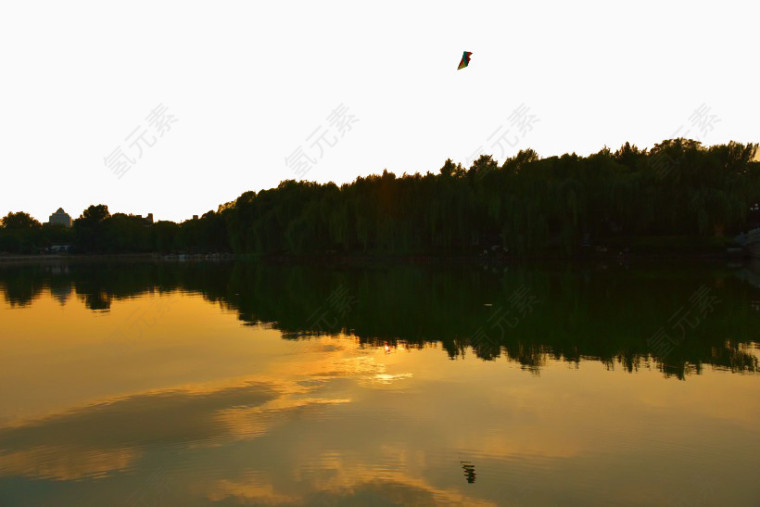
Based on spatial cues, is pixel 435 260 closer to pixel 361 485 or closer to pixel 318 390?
pixel 318 390

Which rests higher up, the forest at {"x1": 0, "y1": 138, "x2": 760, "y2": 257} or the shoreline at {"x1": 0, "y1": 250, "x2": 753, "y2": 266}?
the forest at {"x1": 0, "y1": 138, "x2": 760, "y2": 257}

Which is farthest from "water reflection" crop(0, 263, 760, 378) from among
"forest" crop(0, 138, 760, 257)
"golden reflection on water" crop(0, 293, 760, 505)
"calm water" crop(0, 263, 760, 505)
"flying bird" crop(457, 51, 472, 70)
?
"forest" crop(0, 138, 760, 257)

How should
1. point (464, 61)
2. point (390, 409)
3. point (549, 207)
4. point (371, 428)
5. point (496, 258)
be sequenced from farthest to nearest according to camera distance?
point (496, 258) → point (549, 207) → point (464, 61) → point (390, 409) → point (371, 428)

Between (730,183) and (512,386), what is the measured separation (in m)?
43.4

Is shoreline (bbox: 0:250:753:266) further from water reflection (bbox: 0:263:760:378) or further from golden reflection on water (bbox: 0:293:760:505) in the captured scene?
golden reflection on water (bbox: 0:293:760:505)

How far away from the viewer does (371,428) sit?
7316mm

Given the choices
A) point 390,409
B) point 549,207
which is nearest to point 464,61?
point 390,409

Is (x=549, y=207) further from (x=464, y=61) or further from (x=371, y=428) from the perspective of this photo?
(x=371, y=428)

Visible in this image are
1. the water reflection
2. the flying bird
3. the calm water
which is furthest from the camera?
the flying bird

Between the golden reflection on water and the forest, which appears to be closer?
the golden reflection on water

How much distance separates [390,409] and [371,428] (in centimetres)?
84

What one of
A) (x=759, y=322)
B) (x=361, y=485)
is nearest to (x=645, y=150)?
(x=759, y=322)

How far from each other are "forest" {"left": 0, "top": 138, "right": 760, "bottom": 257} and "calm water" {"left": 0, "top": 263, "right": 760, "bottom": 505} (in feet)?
93.2

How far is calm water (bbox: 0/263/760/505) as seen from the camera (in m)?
5.71
